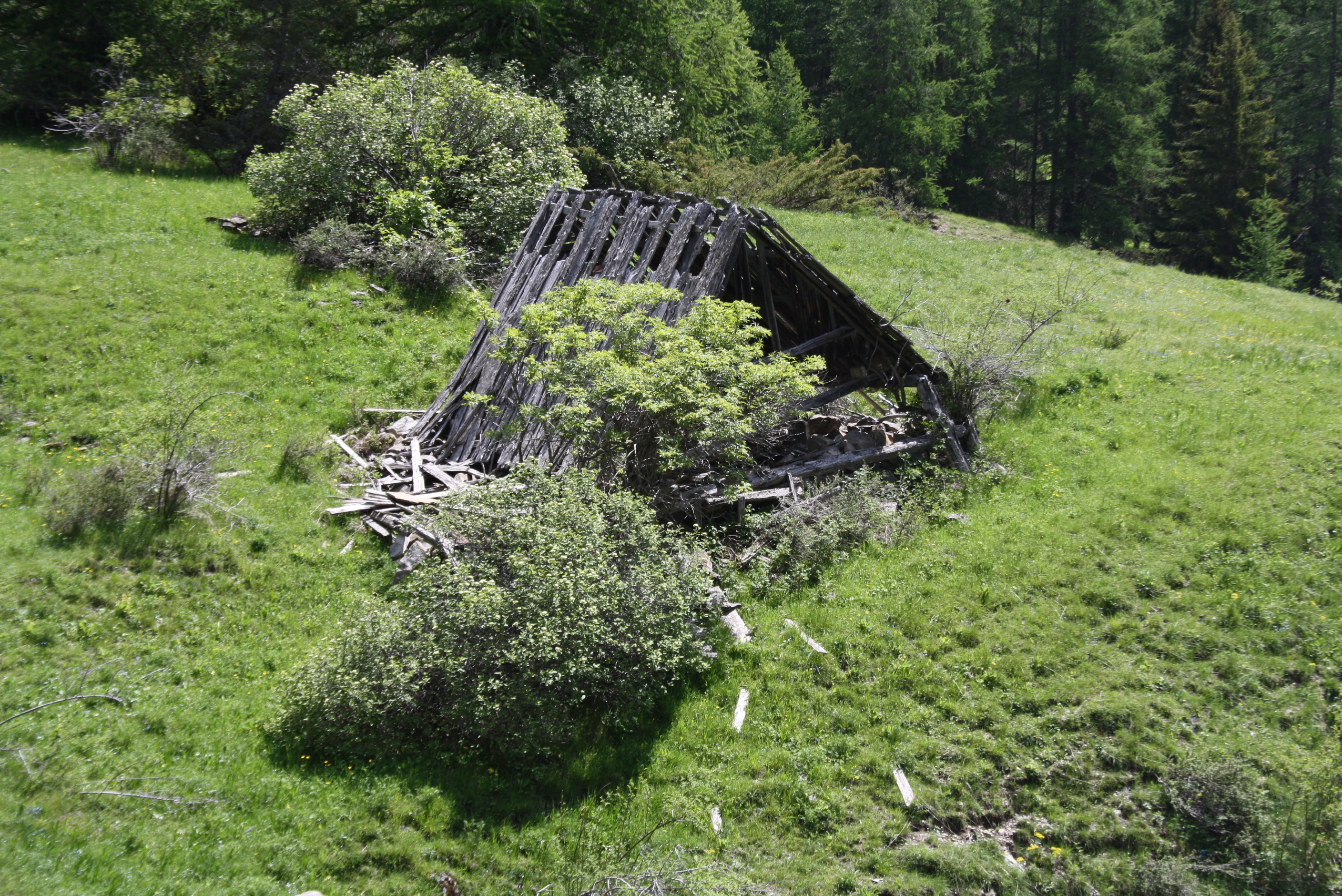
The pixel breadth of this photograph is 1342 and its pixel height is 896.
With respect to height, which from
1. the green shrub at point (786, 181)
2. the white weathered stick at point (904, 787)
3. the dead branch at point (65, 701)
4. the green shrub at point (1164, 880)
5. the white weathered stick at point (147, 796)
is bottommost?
the dead branch at point (65, 701)

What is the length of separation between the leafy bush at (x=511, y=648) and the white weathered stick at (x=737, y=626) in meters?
0.88

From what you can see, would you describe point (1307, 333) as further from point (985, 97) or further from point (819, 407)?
point (985, 97)

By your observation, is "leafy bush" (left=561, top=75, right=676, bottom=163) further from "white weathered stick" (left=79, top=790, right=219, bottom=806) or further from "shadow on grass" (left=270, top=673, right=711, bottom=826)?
"white weathered stick" (left=79, top=790, right=219, bottom=806)

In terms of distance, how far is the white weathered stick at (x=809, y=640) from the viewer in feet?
25.5

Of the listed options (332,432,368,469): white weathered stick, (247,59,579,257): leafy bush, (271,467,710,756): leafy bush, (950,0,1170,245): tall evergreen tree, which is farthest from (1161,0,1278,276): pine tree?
(332,432,368,469): white weathered stick

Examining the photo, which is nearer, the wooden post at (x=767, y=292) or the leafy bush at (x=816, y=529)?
→ the leafy bush at (x=816, y=529)

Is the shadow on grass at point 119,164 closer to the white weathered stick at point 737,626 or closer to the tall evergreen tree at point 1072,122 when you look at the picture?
the white weathered stick at point 737,626

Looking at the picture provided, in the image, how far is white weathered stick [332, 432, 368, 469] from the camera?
10312 mm

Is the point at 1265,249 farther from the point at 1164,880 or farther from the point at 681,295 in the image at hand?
the point at 1164,880

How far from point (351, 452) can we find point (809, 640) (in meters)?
6.58

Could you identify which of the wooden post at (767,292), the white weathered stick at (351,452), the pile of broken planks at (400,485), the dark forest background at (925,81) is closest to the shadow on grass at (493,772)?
the pile of broken planks at (400,485)

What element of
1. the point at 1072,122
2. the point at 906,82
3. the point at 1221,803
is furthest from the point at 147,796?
the point at 1072,122

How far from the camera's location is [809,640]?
789 cm

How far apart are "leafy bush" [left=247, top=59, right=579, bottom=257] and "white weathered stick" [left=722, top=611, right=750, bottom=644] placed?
10.0 m
